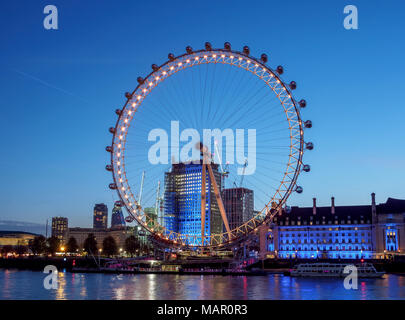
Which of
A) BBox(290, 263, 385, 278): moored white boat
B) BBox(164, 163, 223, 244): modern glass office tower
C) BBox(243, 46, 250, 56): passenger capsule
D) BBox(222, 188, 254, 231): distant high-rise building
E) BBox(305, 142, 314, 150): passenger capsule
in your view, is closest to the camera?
BBox(305, 142, 314, 150): passenger capsule

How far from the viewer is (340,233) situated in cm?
12250

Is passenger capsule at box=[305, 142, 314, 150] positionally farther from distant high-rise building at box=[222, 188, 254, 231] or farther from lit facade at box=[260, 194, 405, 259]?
distant high-rise building at box=[222, 188, 254, 231]

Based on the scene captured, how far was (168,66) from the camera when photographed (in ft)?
173

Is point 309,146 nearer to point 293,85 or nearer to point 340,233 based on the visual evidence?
point 293,85

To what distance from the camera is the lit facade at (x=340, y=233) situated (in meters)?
115

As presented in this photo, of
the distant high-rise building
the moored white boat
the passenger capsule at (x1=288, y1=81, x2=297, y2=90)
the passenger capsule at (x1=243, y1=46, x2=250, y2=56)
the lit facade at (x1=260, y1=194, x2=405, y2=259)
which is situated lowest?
the moored white boat

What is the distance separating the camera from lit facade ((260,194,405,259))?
11464 cm

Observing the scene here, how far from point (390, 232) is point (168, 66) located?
3225 inches

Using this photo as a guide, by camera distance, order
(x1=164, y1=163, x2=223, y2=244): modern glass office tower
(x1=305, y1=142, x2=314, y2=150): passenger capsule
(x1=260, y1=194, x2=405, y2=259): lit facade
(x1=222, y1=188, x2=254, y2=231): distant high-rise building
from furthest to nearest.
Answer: (x1=222, y1=188, x2=254, y2=231): distant high-rise building
(x1=164, y1=163, x2=223, y2=244): modern glass office tower
(x1=260, y1=194, x2=405, y2=259): lit facade
(x1=305, y1=142, x2=314, y2=150): passenger capsule

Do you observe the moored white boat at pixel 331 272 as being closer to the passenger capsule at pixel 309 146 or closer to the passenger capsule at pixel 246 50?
the passenger capsule at pixel 309 146

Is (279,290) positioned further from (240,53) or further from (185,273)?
(185,273)

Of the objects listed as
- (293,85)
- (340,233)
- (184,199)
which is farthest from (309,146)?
(184,199)

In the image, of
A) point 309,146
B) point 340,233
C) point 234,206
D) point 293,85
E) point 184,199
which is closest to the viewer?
point 309,146

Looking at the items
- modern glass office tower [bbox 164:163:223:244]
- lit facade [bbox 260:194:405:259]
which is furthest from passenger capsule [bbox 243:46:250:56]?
modern glass office tower [bbox 164:163:223:244]
